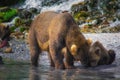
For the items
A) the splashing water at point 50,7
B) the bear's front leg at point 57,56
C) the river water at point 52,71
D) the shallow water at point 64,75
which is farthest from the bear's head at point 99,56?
the splashing water at point 50,7

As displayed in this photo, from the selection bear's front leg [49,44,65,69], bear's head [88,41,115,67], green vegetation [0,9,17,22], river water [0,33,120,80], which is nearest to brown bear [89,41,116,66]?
bear's head [88,41,115,67]

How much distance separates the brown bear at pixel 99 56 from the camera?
14.3 m

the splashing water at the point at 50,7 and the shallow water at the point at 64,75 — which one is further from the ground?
the splashing water at the point at 50,7

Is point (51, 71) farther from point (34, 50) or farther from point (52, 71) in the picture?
point (34, 50)

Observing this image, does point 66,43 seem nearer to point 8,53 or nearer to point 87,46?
point 87,46

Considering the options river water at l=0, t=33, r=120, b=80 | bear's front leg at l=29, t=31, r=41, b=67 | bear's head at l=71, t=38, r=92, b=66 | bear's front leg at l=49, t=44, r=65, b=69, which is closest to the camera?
river water at l=0, t=33, r=120, b=80

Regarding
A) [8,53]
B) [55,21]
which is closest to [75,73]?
[55,21]

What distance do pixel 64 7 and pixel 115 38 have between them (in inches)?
500

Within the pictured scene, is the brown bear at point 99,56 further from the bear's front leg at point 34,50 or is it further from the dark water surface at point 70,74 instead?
the bear's front leg at point 34,50

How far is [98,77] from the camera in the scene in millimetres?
12031

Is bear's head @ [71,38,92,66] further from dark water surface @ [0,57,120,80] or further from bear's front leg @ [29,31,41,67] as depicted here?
bear's front leg @ [29,31,41,67]

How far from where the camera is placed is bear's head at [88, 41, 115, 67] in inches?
563

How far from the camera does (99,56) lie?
14.6 metres

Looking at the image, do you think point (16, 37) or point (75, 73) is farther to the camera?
point (16, 37)
